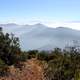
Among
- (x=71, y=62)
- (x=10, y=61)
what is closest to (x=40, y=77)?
(x=71, y=62)

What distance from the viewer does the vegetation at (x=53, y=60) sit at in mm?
23203

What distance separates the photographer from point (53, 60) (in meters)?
25.4

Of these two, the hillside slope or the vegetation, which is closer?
the vegetation

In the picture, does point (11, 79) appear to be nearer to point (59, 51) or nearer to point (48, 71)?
point (48, 71)

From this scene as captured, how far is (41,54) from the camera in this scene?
3466 cm

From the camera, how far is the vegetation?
23.2 metres

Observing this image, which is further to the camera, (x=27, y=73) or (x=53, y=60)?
(x=53, y=60)

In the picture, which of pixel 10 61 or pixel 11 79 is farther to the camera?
pixel 10 61

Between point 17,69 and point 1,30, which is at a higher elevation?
point 1,30

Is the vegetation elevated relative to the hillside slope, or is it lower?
elevated

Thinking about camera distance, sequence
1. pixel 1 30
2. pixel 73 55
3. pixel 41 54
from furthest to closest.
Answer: pixel 41 54 → pixel 1 30 → pixel 73 55

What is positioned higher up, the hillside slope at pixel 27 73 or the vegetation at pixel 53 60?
the vegetation at pixel 53 60

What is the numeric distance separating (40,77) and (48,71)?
0.67 metres

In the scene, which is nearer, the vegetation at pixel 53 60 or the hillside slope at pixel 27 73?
the vegetation at pixel 53 60
